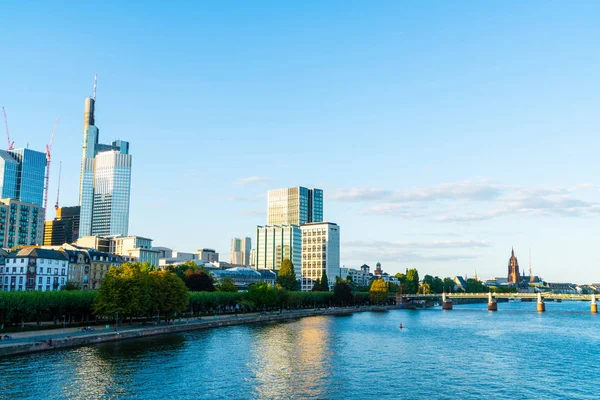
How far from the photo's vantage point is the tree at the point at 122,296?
119 metres

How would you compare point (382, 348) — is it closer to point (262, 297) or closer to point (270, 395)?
point (270, 395)

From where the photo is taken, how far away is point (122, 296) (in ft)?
395

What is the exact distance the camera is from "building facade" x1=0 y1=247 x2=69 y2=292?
509 ft

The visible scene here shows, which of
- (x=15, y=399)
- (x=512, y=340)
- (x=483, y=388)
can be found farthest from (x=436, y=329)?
(x=15, y=399)

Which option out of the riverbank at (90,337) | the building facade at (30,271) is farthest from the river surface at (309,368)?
the building facade at (30,271)

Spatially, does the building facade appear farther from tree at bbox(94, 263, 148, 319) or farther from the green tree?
the green tree

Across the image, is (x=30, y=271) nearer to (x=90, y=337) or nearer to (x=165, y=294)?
(x=165, y=294)

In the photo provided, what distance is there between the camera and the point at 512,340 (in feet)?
412

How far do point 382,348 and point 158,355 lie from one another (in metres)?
46.3

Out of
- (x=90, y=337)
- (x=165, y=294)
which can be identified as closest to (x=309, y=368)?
(x=90, y=337)

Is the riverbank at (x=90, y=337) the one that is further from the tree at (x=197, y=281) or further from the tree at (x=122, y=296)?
the tree at (x=197, y=281)

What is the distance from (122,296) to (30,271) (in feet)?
174

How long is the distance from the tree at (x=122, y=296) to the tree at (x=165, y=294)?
461cm

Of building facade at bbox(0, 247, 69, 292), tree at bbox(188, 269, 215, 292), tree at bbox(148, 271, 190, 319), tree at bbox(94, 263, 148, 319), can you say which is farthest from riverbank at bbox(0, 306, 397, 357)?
building facade at bbox(0, 247, 69, 292)
